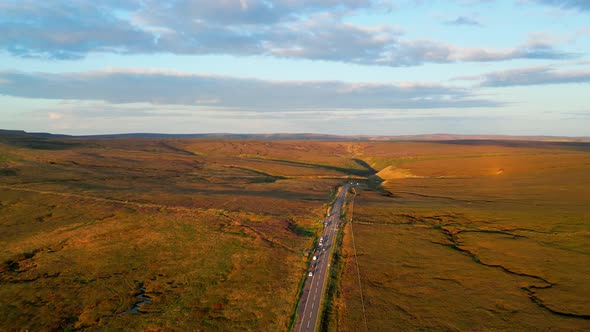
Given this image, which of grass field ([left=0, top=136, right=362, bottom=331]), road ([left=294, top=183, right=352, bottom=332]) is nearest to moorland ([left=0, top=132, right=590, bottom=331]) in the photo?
grass field ([left=0, top=136, right=362, bottom=331])

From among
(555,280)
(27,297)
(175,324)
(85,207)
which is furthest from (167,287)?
(555,280)

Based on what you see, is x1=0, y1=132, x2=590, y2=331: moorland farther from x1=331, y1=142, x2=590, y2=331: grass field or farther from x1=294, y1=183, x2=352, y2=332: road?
x1=294, y1=183, x2=352, y2=332: road

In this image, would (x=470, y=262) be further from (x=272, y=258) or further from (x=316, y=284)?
(x=272, y=258)

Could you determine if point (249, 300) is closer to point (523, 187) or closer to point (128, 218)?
point (128, 218)

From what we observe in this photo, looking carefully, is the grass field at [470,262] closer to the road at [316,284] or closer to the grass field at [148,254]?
the road at [316,284]

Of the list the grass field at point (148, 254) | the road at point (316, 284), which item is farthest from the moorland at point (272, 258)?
the road at point (316, 284)

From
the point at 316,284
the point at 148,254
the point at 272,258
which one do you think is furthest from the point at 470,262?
the point at 148,254
